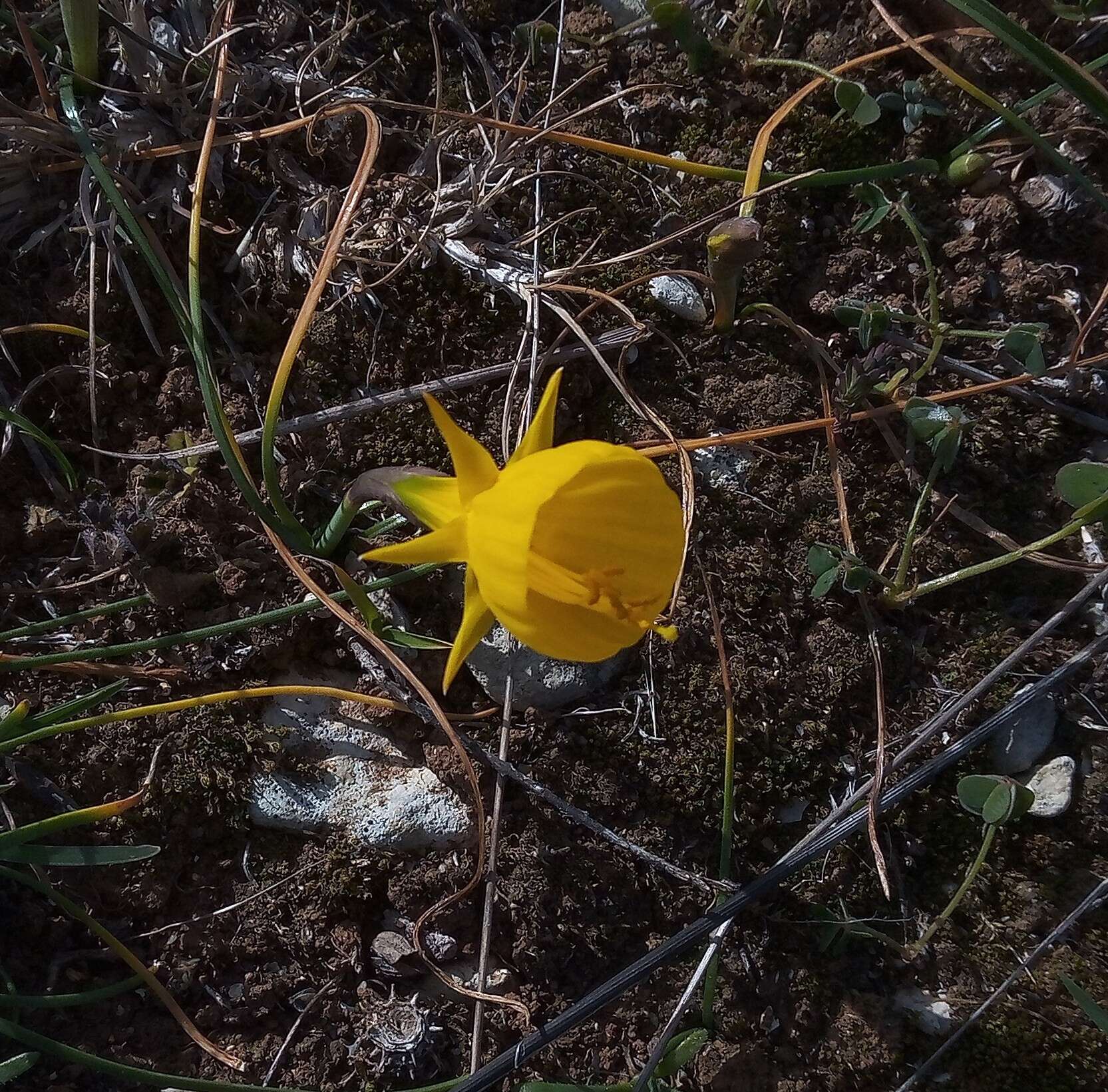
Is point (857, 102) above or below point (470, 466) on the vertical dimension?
above

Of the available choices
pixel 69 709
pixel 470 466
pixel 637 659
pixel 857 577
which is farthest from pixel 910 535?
pixel 69 709

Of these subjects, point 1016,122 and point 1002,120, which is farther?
point 1002,120

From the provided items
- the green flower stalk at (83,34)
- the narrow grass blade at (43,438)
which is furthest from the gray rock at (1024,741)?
the green flower stalk at (83,34)

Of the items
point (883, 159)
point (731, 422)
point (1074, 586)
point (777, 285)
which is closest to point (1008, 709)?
point (1074, 586)

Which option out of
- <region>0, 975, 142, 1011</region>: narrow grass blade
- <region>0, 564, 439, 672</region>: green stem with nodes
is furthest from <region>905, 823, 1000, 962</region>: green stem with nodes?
<region>0, 975, 142, 1011</region>: narrow grass blade

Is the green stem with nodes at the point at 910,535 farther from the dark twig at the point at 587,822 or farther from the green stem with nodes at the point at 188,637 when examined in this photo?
the green stem with nodes at the point at 188,637

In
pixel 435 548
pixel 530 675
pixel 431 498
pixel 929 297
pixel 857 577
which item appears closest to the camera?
pixel 435 548

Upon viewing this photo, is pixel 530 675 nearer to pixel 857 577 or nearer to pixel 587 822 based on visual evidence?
pixel 587 822
